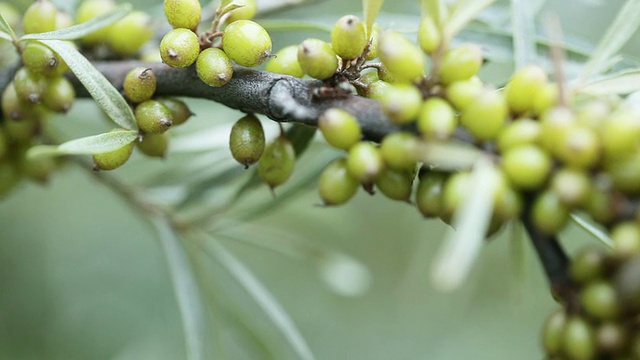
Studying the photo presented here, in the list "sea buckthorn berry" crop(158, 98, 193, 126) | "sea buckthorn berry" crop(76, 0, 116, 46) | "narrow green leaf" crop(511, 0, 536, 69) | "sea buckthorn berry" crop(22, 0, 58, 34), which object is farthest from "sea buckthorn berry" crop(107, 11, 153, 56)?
"narrow green leaf" crop(511, 0, 536, 69)

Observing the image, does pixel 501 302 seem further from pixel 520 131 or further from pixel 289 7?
pixel 520 131

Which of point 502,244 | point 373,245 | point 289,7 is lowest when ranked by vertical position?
point 373,245

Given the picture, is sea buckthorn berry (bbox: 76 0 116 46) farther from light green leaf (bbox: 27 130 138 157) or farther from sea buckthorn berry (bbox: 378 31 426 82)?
sea buckthorn berry (bbox: 378 31 426 82)

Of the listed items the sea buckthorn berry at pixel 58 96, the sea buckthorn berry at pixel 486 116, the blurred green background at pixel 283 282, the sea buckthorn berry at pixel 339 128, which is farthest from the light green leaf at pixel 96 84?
the blurred green background at pixel 283 282

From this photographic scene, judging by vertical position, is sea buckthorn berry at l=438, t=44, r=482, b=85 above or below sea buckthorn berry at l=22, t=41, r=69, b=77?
above

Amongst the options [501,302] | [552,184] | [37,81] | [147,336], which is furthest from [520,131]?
[501,302]

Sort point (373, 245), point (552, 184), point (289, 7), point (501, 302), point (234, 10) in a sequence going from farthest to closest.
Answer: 1. point (373, 245)
2. point (501, 302)
3. point (289, 7)
4. point (234, 10)
5. point (552, 184)

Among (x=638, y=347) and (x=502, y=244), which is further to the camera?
(x=502, y=244)

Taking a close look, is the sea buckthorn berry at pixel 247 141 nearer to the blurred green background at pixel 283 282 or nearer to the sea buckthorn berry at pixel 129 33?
the sea buckthorn berry at pixel 129 33
